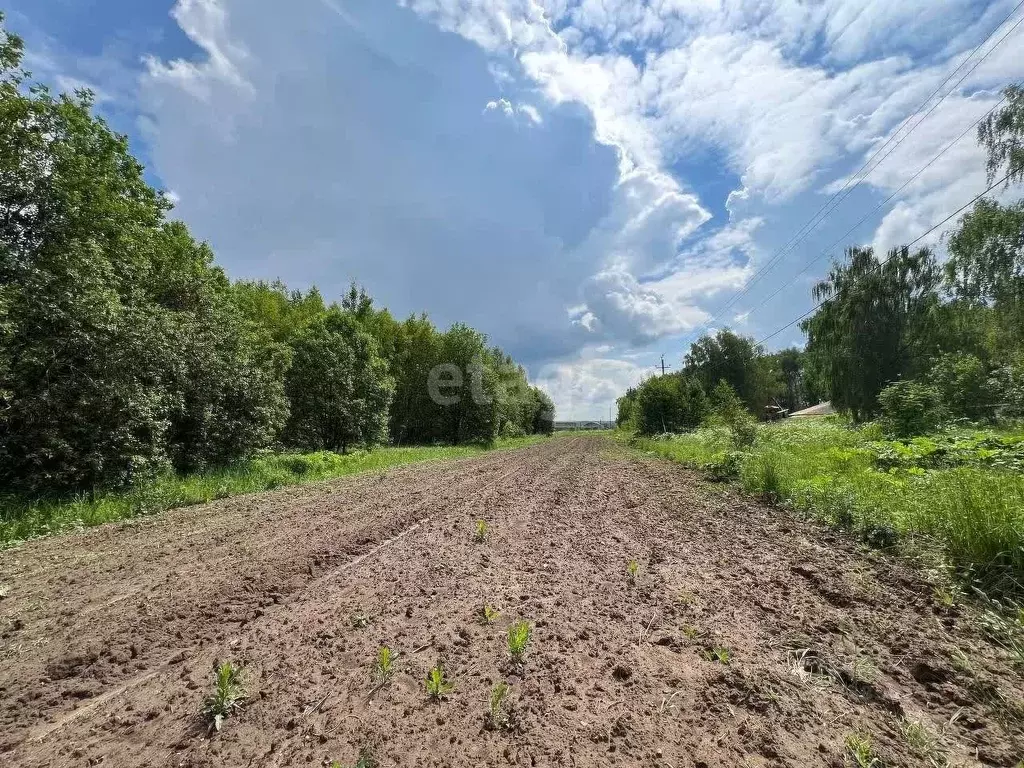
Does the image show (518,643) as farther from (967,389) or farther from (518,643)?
(967,389)

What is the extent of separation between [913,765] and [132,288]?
47.3ft

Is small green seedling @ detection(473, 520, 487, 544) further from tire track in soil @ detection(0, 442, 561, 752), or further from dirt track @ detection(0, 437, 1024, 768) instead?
tire track in soil @ detection(0, 442, 561, 752)

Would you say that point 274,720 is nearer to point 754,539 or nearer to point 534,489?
point 754,539

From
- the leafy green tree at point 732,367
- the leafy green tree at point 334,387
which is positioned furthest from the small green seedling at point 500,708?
the leafy green tree at point 732,367

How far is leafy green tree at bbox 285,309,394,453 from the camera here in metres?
21.2

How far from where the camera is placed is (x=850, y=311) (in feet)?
95.5

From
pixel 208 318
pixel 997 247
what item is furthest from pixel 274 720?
pixel 997 247

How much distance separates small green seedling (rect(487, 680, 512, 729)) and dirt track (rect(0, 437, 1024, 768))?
2.7 inches

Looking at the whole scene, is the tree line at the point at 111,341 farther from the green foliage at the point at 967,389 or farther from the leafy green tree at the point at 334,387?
the green foliage at the point at 967,389

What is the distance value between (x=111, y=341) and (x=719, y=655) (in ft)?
37.4

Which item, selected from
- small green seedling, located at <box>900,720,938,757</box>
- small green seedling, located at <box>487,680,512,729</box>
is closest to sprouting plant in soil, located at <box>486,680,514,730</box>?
small green seedling, located at <box>487,680,512,729</box>

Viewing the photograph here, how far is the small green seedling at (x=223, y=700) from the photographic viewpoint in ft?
8.19

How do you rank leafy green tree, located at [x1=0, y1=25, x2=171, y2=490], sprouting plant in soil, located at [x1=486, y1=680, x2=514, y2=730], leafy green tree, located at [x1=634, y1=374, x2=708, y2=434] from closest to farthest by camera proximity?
sprouting plant in soil, located at [x1=486, y1=680, x2=514, y2=730] → leafy green tree, located at [x1=0, y1=25, x2=171, y2=490] → leafy green tree, located at [x1=634, y1=374, x2=708, y2=434]

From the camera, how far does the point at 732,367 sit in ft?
190
